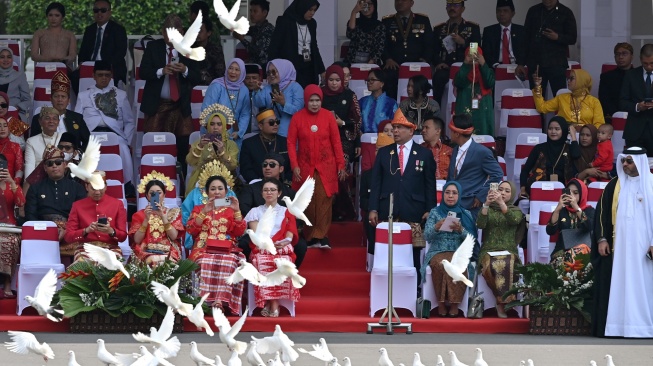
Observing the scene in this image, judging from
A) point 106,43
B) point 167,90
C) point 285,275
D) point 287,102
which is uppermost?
point 106,43

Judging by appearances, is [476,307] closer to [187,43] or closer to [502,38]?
[187,43]

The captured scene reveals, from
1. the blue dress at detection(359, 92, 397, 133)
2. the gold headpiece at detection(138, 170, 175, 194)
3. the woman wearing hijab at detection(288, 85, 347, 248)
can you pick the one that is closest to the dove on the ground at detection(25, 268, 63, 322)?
the gold headpiece at detection(138, 170, 175, 194)

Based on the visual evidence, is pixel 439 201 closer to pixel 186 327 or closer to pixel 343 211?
pixel 343 211

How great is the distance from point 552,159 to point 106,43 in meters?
6.66

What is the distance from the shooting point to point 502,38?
74.2 feet

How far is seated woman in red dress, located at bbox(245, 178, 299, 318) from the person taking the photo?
56.7 ft

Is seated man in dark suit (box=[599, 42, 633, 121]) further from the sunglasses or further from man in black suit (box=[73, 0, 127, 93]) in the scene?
the sunglasses

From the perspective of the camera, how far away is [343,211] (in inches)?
792

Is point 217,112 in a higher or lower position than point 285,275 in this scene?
higher

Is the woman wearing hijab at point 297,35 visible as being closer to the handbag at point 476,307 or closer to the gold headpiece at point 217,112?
the gold headpiece at point 217,112

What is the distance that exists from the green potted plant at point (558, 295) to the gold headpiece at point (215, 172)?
10.8 ft

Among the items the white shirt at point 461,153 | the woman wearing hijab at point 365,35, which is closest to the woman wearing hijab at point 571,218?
the white shirt at point 461,153

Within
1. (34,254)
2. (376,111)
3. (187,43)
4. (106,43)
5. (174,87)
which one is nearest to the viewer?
(187,43)

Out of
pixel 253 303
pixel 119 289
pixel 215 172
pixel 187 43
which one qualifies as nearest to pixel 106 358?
pixel 187 43
